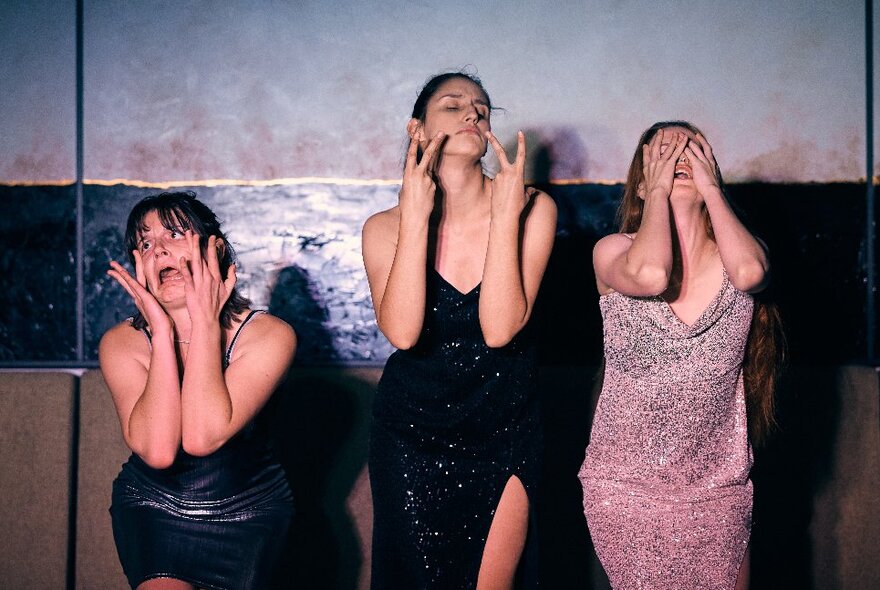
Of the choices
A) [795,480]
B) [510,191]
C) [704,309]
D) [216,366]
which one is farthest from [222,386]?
[795,480]

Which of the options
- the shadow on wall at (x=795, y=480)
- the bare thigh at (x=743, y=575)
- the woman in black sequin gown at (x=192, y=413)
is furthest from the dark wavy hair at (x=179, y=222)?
the shadow on wall at (x=795, y=480)

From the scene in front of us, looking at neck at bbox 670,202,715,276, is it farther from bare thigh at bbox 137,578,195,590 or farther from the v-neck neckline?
bare thigh at bbox 137,578,195,590

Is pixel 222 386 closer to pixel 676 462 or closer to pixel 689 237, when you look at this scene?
pixel 676 462

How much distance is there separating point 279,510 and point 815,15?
2452 millimetres

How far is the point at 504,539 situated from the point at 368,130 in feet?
5.15

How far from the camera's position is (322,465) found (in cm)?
268

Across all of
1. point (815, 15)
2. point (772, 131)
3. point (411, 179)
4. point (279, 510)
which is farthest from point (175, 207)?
point (815, 15)

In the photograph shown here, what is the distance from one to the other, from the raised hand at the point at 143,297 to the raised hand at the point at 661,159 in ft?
3.83

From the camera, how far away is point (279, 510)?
6.82ft

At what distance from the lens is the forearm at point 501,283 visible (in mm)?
1900

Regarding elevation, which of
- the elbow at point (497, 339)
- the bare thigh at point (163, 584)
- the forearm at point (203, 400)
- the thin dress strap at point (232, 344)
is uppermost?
the elbow at point (497, 339)

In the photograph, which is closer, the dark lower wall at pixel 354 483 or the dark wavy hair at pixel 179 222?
the dark wavy hair at pixel 179 222

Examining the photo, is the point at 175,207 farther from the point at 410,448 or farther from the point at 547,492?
the point at 547,492

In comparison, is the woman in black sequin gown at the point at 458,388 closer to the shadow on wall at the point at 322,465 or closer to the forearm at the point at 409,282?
the forearm at the point at 409,282
